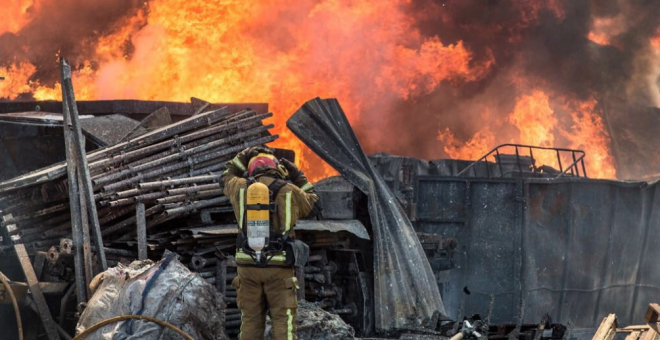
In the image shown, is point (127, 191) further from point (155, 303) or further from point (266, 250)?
point (266, 250)

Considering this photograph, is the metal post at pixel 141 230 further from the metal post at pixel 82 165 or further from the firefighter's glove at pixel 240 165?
the firefighter's glove at pixel 240 165

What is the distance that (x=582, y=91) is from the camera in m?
26.3

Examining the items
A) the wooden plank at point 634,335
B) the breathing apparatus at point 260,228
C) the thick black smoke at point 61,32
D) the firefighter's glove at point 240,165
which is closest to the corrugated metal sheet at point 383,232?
the wooden plank at point 634,335

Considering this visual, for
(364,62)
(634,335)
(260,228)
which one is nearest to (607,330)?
(634,335)

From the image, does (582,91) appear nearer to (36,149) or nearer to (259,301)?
(36,149)

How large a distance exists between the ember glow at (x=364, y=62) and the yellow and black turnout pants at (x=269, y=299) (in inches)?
424

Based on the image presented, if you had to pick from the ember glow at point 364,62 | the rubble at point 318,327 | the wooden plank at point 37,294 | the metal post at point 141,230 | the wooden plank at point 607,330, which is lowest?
the wooden plank at point 607,330

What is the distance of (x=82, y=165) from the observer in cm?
901

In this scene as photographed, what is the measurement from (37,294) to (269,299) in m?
2.76

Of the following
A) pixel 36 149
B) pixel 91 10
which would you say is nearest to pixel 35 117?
pixel 36 149

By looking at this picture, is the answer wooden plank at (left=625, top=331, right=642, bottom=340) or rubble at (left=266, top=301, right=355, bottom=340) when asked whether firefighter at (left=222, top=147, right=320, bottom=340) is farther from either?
wooden plank at (left=625, top=331, right=642, bottom=340)

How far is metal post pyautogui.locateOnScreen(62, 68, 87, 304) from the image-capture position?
867 centimetres

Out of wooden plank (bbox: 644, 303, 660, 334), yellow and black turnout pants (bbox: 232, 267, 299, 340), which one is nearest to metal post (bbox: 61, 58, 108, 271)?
yellow and black turnout pants (bbox: 232, 267, 299, 340)

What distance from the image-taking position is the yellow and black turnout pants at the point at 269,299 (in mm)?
7465
